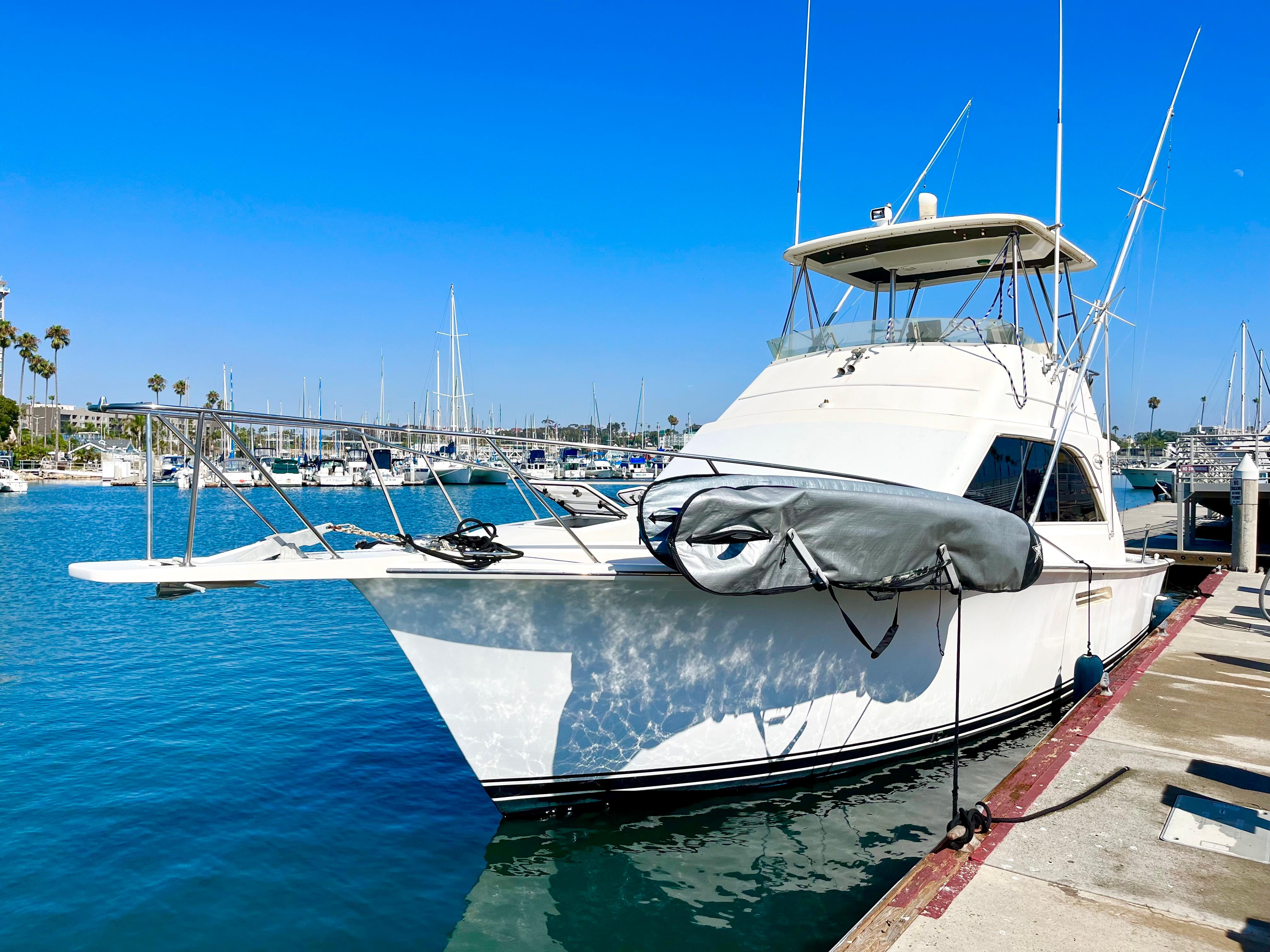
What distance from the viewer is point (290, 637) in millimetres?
13336

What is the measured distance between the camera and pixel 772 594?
16.5 feet

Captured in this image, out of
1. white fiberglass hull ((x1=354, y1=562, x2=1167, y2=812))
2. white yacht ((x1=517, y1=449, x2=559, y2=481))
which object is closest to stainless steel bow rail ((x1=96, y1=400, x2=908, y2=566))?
white fiberglass hull ((x1=354, y1=562, x2=1167, y2=812))

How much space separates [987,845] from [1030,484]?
4254mm

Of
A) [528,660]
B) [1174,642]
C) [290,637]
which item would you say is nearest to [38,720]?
[290,637]

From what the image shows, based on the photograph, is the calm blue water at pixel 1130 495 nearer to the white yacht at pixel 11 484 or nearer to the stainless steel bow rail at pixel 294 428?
the stainless steel bow rail at pixel 294 428

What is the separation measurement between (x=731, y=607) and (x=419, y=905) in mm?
2753

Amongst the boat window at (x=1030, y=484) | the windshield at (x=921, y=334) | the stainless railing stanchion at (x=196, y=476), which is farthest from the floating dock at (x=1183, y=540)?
the stainless railing stanchion at (x=196, y=476)

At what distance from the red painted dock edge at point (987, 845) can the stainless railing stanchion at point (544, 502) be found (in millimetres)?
2483

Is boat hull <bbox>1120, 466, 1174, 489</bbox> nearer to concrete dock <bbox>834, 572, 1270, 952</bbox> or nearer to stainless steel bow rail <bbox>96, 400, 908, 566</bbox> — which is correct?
concrete dock <bbox>834, 572, 1270, 952</bbox>

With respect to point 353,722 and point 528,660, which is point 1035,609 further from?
point 353,722

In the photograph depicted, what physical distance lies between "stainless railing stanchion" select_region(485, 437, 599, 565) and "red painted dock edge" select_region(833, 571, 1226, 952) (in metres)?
2.48

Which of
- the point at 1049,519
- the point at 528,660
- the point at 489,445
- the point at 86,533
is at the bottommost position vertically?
the point at 86,533

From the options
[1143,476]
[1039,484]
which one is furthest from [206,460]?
[1143,476]

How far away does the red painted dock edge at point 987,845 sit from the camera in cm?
371
